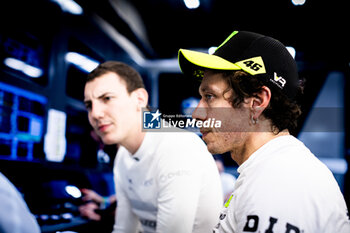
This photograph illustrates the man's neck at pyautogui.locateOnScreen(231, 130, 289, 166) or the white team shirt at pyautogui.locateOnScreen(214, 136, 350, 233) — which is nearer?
the white team shirt at pyautogui.locateOnScreen(214, 136, 350, 233)

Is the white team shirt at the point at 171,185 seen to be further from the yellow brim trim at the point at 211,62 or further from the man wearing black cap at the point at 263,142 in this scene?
the yellow brim trim at the point at 211,62

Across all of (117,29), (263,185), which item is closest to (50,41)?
(117,29)

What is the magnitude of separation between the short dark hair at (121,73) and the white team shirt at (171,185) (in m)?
0.34

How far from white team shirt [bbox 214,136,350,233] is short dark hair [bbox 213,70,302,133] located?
20 centimetres

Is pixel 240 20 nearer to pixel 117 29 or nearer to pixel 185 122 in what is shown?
pixel 117 29

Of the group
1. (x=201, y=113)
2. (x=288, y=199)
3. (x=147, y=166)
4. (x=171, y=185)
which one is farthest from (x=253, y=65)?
(x=147, y=166)

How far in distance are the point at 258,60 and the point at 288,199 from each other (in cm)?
49

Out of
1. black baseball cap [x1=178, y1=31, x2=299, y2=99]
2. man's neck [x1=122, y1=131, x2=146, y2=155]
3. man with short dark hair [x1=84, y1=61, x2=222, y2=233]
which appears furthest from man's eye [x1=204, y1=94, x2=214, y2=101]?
man's neck [x1=122, y1=131, x2=146, y2=155]

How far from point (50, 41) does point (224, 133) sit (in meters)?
2.78

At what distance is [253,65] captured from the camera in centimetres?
98

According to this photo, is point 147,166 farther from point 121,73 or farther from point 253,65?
point 253,65

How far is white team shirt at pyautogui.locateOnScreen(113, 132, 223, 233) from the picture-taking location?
1.39 meters

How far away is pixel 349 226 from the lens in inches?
31.4

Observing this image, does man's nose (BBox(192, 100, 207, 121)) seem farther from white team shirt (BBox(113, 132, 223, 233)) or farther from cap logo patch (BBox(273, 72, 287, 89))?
white team shirt (BBox(113, 132, 223, 233))
